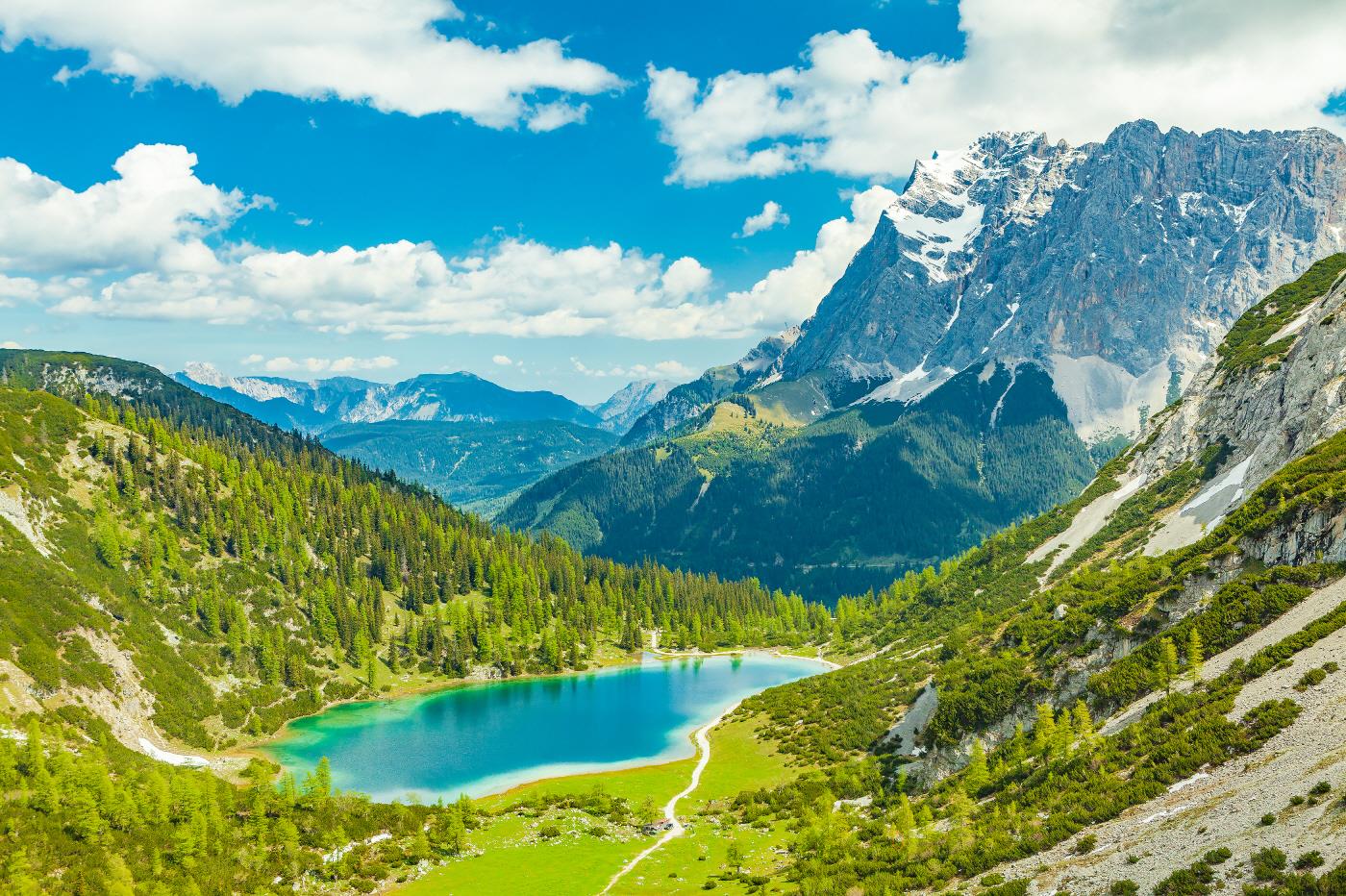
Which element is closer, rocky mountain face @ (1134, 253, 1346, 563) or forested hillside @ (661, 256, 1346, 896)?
forested hillside @ (661, 256, 1346, 896)

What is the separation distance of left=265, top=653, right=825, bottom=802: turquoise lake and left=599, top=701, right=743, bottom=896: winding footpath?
7.42ft

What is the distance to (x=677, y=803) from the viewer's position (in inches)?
3167

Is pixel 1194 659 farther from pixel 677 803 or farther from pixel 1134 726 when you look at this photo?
pixel 677 803

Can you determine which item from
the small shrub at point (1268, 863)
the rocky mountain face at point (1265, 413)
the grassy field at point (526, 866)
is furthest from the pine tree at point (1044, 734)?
the grassy field at point (526, 866)

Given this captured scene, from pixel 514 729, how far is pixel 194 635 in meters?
54.1

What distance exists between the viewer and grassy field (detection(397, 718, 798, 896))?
54969 mm

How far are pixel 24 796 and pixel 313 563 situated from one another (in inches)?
4976

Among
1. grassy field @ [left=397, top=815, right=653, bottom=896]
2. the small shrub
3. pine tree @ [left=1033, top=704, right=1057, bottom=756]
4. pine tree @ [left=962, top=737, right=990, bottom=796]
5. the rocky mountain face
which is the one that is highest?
the rocky mountain face

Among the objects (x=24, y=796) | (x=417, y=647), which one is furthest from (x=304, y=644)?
(x=24, y=796)

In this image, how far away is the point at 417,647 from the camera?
165375mm

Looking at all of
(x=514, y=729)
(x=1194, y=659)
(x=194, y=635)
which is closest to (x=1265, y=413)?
(x=1194, y=659)

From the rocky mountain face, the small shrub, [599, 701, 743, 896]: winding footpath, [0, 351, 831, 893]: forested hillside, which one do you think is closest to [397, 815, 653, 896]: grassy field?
[599, 701, 743, 896]: winding footpath

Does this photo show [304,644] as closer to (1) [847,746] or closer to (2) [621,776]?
(2) [621,776]

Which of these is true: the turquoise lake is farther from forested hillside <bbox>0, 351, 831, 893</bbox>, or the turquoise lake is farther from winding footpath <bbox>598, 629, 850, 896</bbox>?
forested hillside <bbox>0, 351, 831, 893</bbox>
